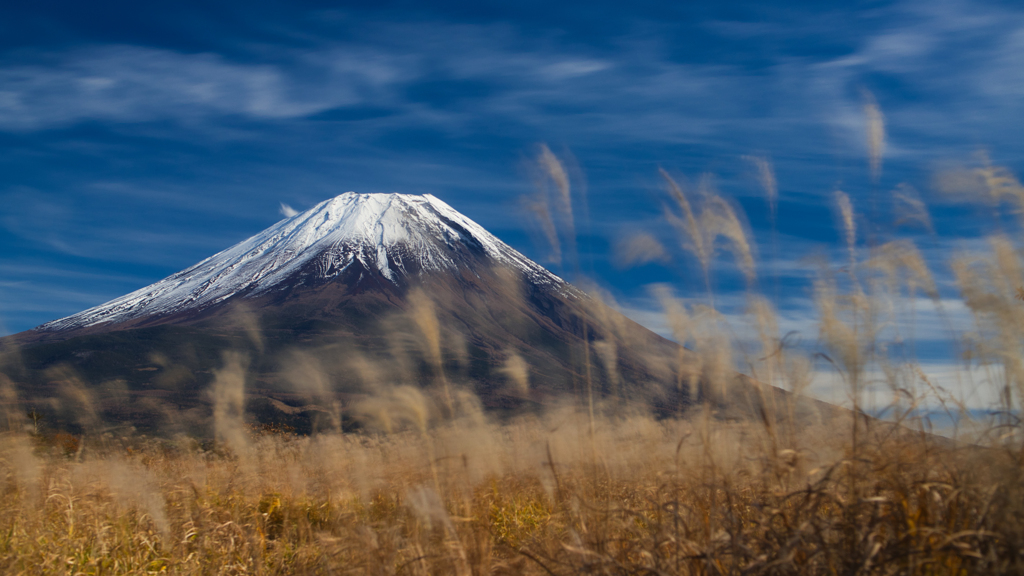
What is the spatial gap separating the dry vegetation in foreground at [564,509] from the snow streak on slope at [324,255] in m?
119

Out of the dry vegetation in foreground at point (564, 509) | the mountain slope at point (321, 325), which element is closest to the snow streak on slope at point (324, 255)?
the mountain slope at point (321, 325)

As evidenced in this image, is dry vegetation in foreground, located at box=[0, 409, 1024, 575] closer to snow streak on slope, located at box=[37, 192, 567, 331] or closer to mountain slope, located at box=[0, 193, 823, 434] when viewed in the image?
mountain slope, located at box=[0, 193, 823, 434]

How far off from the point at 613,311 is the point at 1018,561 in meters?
2.30

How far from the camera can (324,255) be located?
160 metres

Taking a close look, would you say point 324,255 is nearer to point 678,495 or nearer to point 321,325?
point 321,325

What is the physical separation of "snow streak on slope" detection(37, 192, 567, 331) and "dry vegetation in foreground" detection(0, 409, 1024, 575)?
119296 millimetres

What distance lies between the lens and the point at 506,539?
3713mm

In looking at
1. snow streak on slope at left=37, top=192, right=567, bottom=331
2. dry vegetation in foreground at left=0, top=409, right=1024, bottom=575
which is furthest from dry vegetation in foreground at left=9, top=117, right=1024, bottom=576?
snow streak on slope at left=37, top=192, right=567, bottom=331

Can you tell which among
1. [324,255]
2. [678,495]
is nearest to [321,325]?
[324,255]

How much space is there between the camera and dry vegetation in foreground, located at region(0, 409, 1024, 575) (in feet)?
5.55

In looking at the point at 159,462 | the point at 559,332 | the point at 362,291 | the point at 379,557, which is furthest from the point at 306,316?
the point at 379,557

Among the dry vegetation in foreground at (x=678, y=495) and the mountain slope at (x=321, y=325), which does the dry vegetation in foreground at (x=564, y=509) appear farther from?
the mountain slope at (x=321, y=325)

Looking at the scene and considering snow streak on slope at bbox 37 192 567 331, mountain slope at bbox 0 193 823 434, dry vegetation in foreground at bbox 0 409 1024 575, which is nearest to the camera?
dry vegetation in foreground at bbox 0 409 1024 575

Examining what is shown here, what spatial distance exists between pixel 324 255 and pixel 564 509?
16602 centimetres
